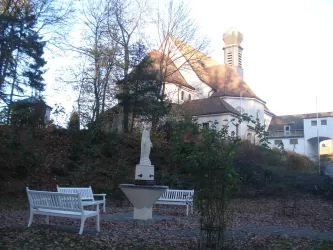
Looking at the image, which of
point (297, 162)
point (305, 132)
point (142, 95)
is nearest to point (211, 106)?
point (297, 162)

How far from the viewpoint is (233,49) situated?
60.5 metres

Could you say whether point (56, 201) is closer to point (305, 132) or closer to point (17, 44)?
point (17, 44)

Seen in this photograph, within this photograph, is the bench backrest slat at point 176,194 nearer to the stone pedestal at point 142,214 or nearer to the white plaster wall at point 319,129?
the stone pedestal at point 142,214

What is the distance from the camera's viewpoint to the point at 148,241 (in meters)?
8.05

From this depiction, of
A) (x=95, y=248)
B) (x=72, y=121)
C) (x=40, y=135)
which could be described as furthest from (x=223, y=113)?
(x=95, y=248)

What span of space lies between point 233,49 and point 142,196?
51.8 meters

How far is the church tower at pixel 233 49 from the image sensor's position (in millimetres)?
59844

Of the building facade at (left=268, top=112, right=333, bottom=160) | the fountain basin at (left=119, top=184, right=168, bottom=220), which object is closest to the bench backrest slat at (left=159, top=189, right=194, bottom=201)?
the fountain basin at (left=119, top=184, right=168, bottom=220)

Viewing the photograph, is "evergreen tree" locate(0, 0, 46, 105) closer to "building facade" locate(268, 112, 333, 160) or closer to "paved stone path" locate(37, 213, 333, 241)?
"paved stone path" locate(37, 213, 333, 241)

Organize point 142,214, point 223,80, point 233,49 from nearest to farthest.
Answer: point 142,214 → point 223,80 → point 233,49

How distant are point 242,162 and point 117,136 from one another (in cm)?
871

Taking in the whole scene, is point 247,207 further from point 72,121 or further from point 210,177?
point 72,121

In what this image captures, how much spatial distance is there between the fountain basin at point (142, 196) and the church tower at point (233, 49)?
163 feet

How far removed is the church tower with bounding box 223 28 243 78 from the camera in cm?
5984
